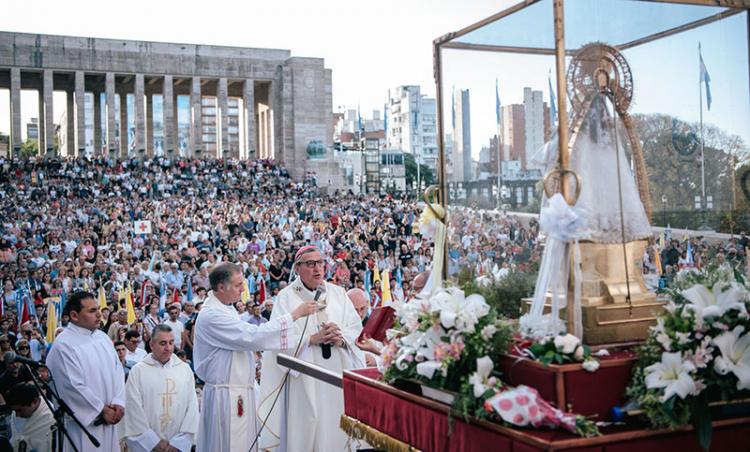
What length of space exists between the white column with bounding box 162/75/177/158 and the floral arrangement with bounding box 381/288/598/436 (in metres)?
56.3

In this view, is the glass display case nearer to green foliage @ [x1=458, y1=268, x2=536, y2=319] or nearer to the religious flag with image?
green foliage @ [x1=458, y1=268, x2=536, y2=319]

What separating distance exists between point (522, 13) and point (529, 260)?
4.75ft

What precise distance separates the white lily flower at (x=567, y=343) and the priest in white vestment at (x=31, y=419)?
5.39 meters

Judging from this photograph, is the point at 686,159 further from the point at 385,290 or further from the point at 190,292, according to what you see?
the point at 190,292

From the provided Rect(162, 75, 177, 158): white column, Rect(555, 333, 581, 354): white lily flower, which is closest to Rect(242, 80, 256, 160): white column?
Rect(162, 75, 177, 158): white column

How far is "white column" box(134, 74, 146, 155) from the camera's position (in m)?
57.6

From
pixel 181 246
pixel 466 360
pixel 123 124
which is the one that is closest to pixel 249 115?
pixel 123 124

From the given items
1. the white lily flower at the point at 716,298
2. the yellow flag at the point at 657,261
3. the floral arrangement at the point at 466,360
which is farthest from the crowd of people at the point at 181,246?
the white lily flower at the point at 716,298

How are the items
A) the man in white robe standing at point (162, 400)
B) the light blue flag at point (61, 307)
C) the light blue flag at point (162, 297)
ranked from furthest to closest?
the light blue flag at point (162, 297) < the light blue flag at point (61, 307) < the man in white robe standing at point (162, 400)

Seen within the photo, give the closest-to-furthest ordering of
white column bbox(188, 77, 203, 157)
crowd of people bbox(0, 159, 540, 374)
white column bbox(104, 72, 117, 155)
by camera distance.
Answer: crowd of people bbox(0, 159, 540, 374)
white column bbox(104, 72, 117, 155)
white column bbox(188, 77, 203, 157)

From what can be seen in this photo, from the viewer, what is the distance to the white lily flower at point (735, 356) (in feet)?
11.8

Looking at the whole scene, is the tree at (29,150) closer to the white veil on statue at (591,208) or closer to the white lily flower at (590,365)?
the white veil on statue at (591,208)

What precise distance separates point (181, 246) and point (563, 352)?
869 inches

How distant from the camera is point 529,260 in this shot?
4.54 m
